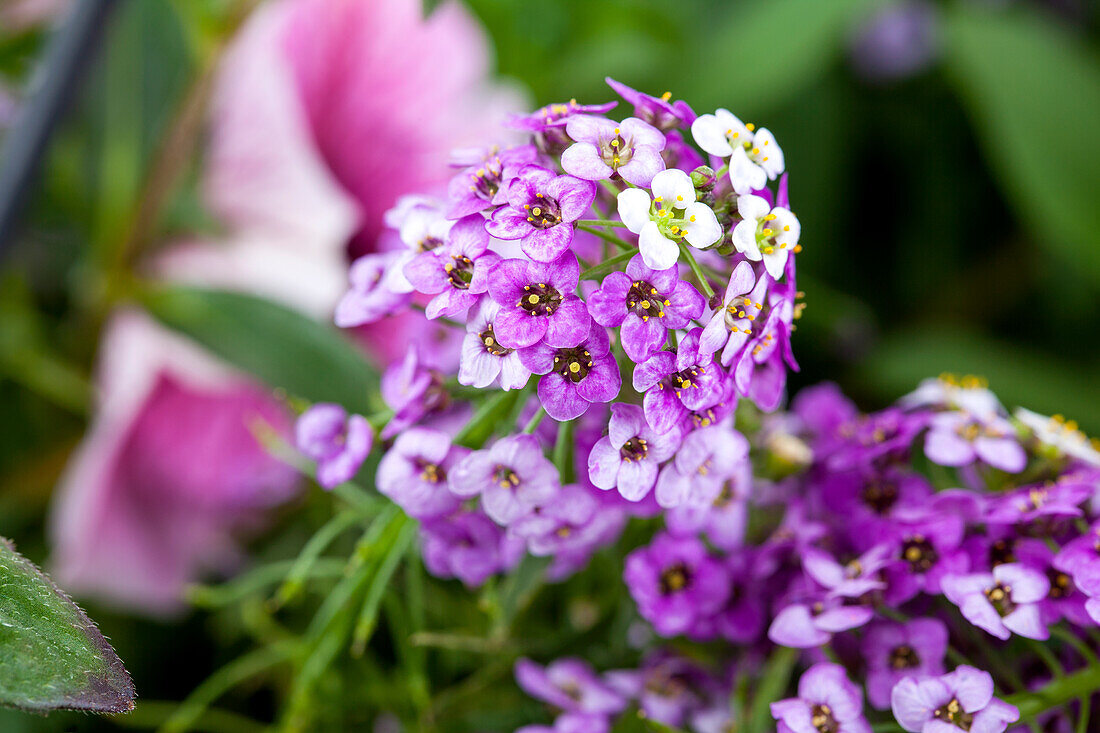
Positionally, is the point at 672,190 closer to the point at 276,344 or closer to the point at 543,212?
the point at 543,212

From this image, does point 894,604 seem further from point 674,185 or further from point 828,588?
point 674,185

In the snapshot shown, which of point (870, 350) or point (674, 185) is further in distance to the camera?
point (870, 350)

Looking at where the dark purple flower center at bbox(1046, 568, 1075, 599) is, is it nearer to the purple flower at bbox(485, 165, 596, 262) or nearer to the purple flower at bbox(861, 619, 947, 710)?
the purple flower at bbox(861, 619, 947, 710)

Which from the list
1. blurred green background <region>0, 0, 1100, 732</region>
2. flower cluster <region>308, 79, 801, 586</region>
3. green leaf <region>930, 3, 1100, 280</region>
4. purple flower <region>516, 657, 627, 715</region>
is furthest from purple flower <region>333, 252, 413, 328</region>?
green leaf <region>930, 3, 1100, 280</region>

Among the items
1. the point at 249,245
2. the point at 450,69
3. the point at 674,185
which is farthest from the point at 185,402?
the point at 674,185

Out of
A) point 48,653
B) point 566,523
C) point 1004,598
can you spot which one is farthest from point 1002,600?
point 48,653

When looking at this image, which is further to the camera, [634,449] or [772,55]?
[772,55]
